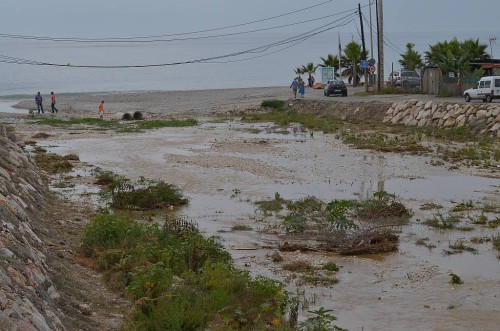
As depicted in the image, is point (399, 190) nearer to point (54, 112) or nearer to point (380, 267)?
point (380, 267)

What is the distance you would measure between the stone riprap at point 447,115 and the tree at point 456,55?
7513 mm

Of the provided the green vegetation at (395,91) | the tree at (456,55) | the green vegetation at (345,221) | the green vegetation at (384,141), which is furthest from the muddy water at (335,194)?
the green vegetation at (395,91)

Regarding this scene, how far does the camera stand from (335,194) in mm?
22203

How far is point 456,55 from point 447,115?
19.8 m

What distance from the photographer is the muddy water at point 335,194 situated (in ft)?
41.0

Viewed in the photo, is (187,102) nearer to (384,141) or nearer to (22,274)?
(384,141)

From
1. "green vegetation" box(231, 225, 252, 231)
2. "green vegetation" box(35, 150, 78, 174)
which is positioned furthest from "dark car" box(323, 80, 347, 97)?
"green vegetation" box(231, 225, 252, 231)

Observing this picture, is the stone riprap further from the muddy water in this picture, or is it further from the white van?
the muddy water

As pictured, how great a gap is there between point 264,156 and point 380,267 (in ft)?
54.2

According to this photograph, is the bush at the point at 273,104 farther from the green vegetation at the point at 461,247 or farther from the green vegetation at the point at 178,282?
the green vegetation at the point at 178,282

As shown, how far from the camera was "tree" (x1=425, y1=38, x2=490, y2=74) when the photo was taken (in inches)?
1988

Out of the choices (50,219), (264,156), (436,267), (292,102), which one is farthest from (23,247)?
(292,102)

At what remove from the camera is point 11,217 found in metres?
11.7

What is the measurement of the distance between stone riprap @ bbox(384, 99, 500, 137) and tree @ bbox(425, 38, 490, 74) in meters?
7.51
